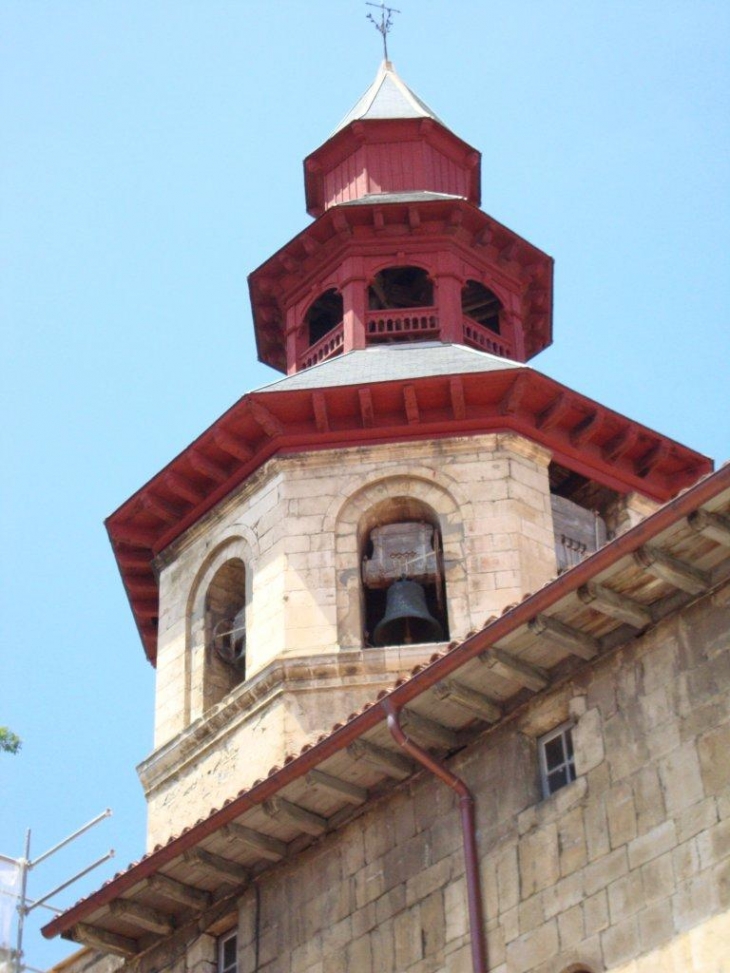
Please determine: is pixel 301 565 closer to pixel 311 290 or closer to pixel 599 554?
pixel 311 290

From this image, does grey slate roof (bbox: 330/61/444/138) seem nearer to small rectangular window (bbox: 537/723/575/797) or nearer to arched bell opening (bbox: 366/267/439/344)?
arched bell opening (bbox: 366/267/439/344)

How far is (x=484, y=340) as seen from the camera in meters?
27.3

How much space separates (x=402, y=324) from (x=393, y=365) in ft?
6.25

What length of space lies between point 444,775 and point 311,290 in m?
12.9

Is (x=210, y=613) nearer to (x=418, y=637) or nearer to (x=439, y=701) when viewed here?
(x=418, y=637)

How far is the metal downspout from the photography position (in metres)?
15.1

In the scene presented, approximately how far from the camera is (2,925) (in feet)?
76.4

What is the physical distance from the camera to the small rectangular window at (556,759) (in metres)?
15.4

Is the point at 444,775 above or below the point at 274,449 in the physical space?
below

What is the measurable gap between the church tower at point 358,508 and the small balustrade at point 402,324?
0.03 meters

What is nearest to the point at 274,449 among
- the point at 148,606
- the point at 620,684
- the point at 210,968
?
the point at 148,606

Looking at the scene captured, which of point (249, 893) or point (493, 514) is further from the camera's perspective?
point (493, 514)

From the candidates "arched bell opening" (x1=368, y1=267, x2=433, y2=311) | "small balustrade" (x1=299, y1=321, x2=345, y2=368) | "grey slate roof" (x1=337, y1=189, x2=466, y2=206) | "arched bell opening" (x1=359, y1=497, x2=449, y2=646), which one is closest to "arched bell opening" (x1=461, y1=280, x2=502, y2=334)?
"arched bell opening" (x1=368, y1=267, x2=433, y2=311)

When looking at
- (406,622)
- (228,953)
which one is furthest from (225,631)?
(228,953)
